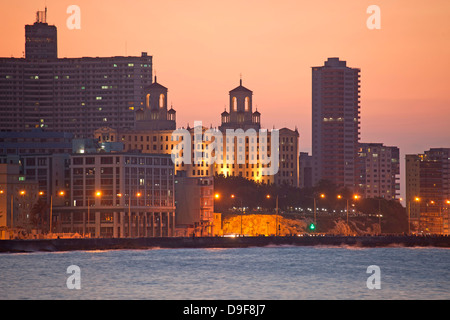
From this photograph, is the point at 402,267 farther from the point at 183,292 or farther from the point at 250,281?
the point at 183,292

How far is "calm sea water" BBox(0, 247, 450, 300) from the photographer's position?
117 meters

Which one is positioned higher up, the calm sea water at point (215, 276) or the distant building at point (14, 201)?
the distant building at point (14, 201)

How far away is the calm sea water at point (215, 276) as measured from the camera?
11651 centimetres

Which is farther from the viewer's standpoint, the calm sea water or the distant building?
the distant building

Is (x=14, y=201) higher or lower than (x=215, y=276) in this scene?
higher

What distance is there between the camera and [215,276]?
459 feet

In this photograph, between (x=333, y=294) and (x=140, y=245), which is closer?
(x=333, y=294)

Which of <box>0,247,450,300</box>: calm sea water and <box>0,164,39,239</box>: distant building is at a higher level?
<box>0,164,39,239</box>: distant building

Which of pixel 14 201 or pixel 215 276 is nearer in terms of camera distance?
pixel 215 276

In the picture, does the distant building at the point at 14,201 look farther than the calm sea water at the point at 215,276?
Yes
